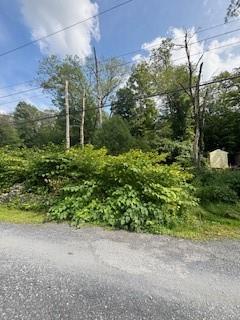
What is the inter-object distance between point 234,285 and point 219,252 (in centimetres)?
113

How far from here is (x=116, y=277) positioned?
3.17 m

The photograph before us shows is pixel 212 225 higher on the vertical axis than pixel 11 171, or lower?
lower

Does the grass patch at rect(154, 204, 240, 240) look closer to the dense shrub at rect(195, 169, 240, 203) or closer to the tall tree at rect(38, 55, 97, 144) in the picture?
the dense shrub at rect(195, 169, 240, 203)

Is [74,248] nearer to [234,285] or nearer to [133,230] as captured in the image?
[133,230]

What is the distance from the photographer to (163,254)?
3961 millimetres

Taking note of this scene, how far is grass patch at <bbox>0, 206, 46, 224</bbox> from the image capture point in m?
5.96

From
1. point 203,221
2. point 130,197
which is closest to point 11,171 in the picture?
point 130,197

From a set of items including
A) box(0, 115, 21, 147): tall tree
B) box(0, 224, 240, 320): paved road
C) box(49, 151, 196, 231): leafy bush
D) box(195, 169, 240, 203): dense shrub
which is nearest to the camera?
box(0, 224, 240, 320): paved road

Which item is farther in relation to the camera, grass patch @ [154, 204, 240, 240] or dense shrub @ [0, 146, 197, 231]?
dense shrub @ [0, 146, 197, 231]

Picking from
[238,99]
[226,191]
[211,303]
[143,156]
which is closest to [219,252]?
[211,303]

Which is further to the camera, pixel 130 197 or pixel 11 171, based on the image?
pixel 11 171

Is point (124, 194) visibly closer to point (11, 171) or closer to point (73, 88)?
point (11, 171)

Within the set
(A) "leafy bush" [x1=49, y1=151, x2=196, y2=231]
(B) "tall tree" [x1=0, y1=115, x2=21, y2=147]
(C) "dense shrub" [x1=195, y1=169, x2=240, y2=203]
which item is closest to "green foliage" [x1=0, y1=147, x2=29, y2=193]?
(A) "leafy bush" [x1=49, y1=151, x2=196, y2=231]

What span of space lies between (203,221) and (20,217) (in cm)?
435
